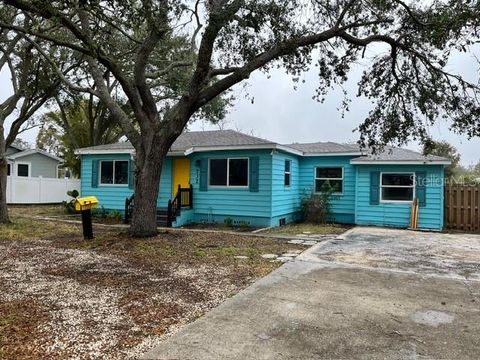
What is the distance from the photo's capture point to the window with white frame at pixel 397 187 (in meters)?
13.2

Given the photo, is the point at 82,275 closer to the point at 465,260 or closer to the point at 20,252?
the point at 20,252

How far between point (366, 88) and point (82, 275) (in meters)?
8.38

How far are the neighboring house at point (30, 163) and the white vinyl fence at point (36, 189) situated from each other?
2.45 m

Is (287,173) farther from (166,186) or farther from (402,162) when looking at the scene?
(166,186)

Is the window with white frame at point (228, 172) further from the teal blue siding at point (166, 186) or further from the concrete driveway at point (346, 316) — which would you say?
the concrete driveway at point (346, 316)

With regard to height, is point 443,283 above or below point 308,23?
below

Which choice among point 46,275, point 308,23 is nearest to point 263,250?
point 46,275

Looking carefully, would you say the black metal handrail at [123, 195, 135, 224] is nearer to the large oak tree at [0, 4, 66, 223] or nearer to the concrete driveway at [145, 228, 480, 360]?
the large oak tree at [0, 4, 66, 223]

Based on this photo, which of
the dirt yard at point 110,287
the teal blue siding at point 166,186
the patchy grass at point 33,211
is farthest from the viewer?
the patchy grass at point 33,211

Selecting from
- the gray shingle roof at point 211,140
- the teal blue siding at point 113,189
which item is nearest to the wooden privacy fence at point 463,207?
the gray shingle roof at point 211,140

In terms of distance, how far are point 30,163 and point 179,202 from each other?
13.9 meters

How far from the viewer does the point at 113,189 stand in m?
14.9

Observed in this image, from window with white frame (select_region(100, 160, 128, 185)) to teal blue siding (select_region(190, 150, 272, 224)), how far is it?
122 inches

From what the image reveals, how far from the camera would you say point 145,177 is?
921cm
